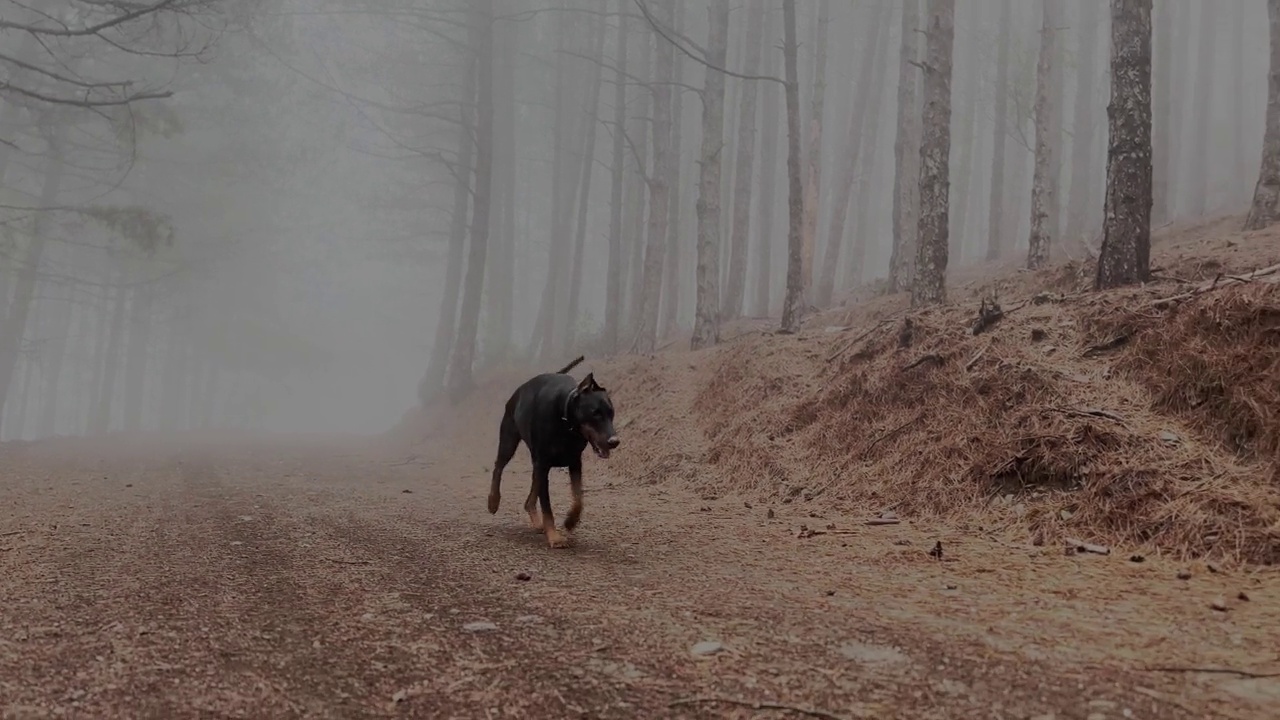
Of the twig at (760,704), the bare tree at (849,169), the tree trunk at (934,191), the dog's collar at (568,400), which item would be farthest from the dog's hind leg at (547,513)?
the bare tree at (849,169)

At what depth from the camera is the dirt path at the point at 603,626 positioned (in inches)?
97.6

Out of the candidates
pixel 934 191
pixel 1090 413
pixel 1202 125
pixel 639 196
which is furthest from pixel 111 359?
pixel 1202 125

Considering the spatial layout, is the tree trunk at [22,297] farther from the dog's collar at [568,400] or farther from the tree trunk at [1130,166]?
the tree trunk at [1130,166]

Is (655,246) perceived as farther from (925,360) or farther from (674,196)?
(925,360)

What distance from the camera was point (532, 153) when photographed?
39.5 metres

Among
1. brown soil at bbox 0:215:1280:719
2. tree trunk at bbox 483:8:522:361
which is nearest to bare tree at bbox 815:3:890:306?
tree trunk at bbox 483:8:522:361

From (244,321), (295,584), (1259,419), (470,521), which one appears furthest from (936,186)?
(244,321)

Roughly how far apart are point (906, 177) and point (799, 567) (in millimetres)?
16163

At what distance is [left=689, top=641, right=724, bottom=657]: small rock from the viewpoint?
9.48 feet

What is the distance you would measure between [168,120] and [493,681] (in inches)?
649

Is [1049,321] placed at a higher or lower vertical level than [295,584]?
higher

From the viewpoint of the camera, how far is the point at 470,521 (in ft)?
21.7

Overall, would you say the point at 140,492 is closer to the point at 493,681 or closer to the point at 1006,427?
the point at 493,681

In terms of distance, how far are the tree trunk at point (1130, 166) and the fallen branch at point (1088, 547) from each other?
13.7 ft
